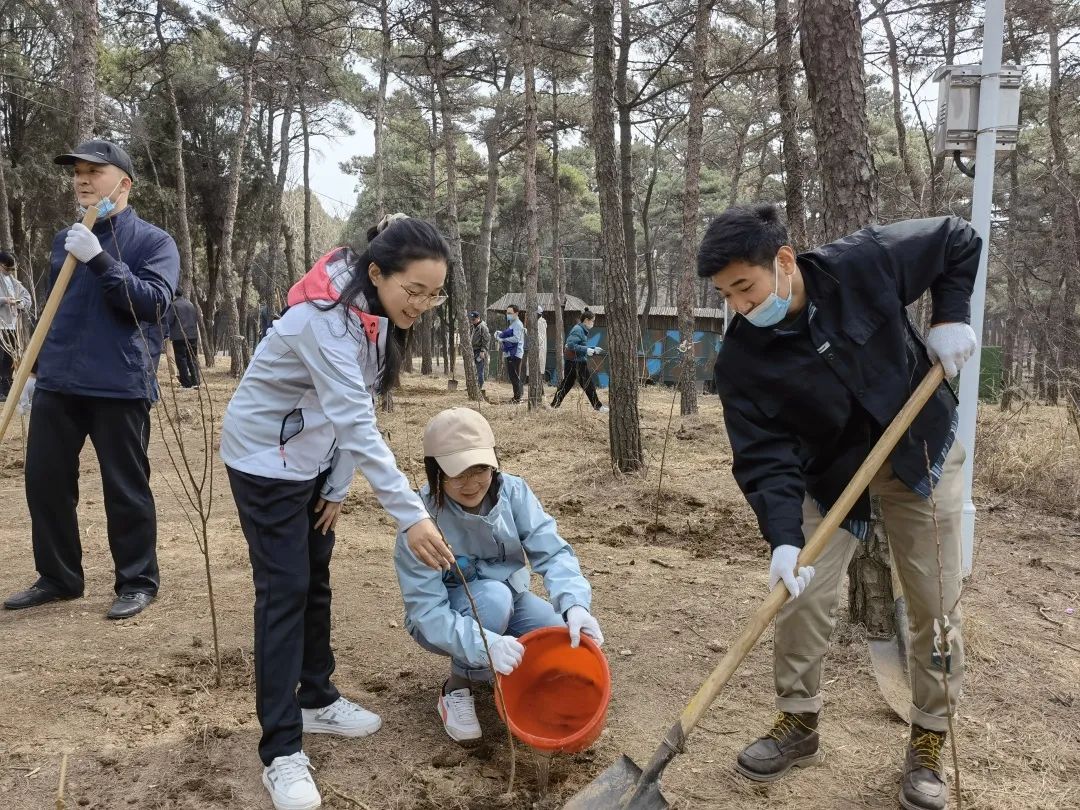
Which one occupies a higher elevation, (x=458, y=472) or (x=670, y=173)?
(x=670, y=173)

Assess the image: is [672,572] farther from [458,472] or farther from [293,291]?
[293,291]

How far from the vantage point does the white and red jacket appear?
190 cm

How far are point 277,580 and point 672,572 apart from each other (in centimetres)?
248

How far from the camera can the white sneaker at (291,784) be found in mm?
2000

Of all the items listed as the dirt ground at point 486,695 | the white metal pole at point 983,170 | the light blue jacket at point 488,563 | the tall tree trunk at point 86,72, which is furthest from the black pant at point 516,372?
the light blue jacket at point 488,563

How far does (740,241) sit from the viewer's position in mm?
1961

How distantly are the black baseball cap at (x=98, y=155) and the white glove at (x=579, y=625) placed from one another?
2.37 m

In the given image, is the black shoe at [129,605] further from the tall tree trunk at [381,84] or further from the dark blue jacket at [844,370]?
the tall tree trunk at [381,84]

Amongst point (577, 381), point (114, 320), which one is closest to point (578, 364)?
point (577, 381)

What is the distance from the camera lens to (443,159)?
2352cm

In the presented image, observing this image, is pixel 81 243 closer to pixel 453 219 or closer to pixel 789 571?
pixel 789 571

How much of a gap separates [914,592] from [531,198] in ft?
31.4

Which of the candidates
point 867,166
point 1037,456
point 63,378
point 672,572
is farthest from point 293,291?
point 1037,456

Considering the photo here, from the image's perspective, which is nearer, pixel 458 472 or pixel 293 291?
pixel 293 291
